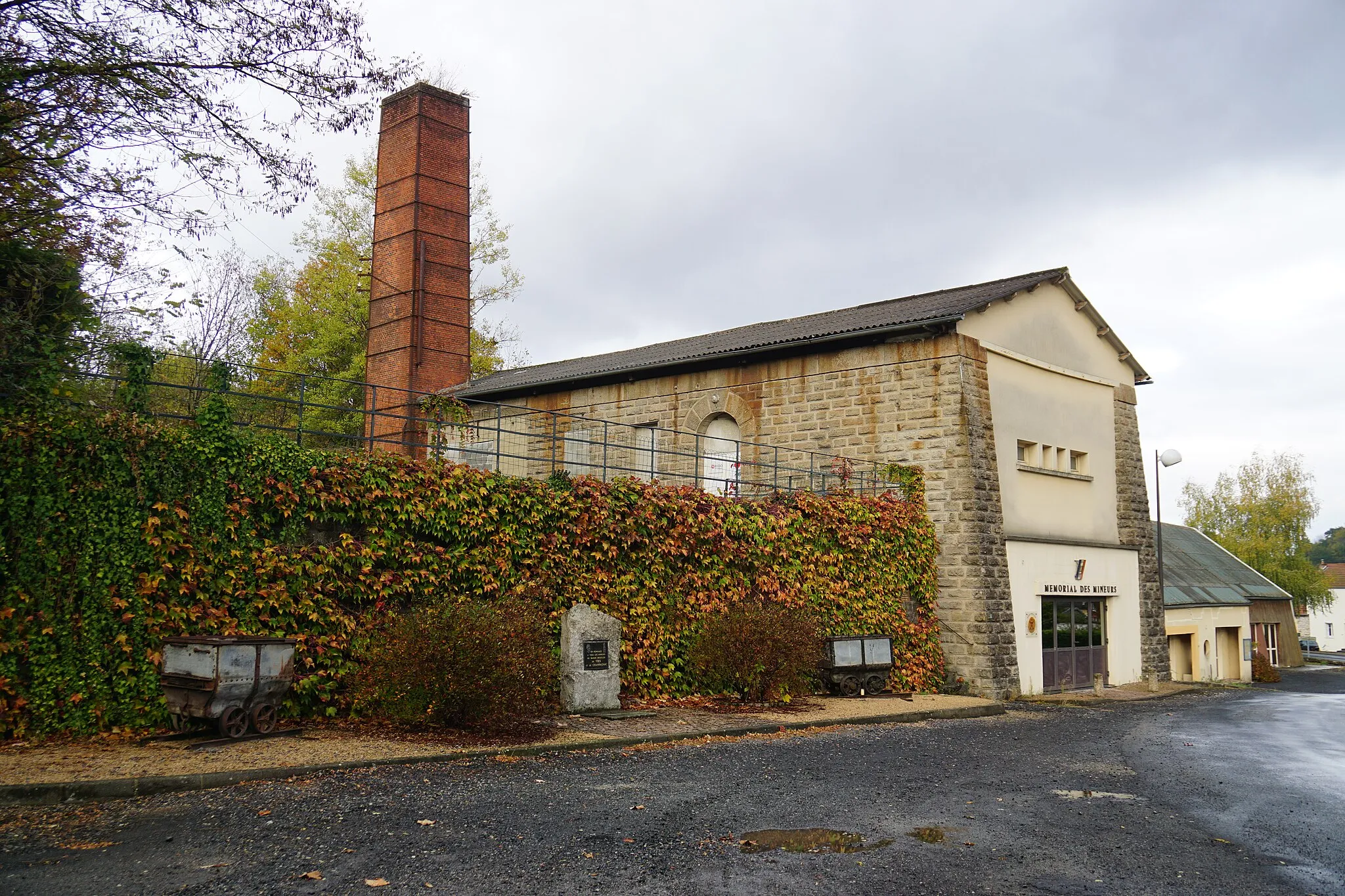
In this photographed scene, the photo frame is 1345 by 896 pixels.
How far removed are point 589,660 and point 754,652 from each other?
8.36ft

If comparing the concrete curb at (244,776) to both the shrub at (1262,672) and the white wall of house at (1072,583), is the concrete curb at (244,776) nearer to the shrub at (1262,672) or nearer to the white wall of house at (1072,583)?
the white wall of house at (1072,583)

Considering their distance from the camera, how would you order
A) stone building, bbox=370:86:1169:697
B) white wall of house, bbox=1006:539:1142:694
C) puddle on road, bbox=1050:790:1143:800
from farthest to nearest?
white wall of house, bbox=1006:539:1142:694 → stone building, bbox=370:86:1169:697 → puddle on road, bbox=1050:790:1143:800

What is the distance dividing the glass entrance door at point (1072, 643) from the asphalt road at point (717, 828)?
876 cm

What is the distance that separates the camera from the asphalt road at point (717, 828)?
553 cm

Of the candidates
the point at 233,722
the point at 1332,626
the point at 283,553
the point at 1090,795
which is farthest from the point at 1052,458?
the point at 1332,626

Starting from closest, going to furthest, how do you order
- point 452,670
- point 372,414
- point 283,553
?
point 452,670
point 283,553
point 372,414

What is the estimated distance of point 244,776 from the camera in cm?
788

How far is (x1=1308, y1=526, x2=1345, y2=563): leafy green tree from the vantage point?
122625mm

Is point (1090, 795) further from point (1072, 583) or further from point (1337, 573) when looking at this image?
point (1337, 573)

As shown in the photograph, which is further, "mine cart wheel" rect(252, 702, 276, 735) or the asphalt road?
"mine cart wheel" rect(252, 702, 276, 735)

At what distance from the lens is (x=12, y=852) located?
5812 millimetres

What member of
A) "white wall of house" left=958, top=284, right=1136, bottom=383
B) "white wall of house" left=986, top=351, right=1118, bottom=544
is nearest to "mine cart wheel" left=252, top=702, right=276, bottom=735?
"white wall of house" left=958, top=284, right=1136, bottom=383

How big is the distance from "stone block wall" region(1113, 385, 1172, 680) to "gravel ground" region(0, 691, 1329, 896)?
13.2 m

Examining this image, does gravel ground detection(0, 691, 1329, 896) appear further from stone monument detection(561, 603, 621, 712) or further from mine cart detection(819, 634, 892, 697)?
mine cart detection(819, 634, 892, 697)
